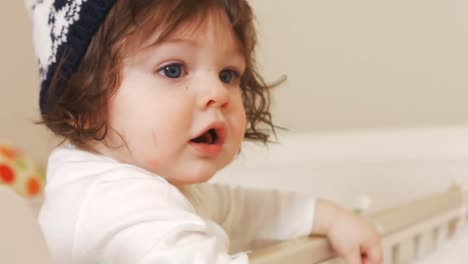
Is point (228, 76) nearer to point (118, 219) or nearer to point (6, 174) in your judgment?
point (118, 219)

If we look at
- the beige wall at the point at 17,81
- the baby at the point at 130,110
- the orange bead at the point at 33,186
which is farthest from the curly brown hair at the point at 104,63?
the beige wall at the point at 17,81

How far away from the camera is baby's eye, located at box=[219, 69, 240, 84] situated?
0.76 meters

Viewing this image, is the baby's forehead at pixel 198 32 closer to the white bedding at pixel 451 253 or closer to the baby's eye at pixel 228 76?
the baby's eye at pixel 228 76

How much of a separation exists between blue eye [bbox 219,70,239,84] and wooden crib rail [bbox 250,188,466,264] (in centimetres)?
18

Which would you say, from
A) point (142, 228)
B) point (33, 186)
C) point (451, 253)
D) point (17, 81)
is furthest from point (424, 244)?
point (17, 81)

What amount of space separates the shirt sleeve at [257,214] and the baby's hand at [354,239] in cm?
6

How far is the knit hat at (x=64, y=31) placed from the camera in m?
0.69

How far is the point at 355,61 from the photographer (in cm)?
144

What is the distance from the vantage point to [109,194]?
0.63m

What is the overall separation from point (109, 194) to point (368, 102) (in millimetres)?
907

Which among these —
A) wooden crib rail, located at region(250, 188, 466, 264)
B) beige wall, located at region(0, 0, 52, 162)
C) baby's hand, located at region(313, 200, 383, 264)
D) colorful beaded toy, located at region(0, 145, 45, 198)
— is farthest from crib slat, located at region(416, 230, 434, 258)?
beige wall, located at region(0, 0, 52, 162)

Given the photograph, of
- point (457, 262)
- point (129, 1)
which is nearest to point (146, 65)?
point (129, 1)

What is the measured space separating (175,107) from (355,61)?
0.82m

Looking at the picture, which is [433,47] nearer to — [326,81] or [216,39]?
[326,81]
